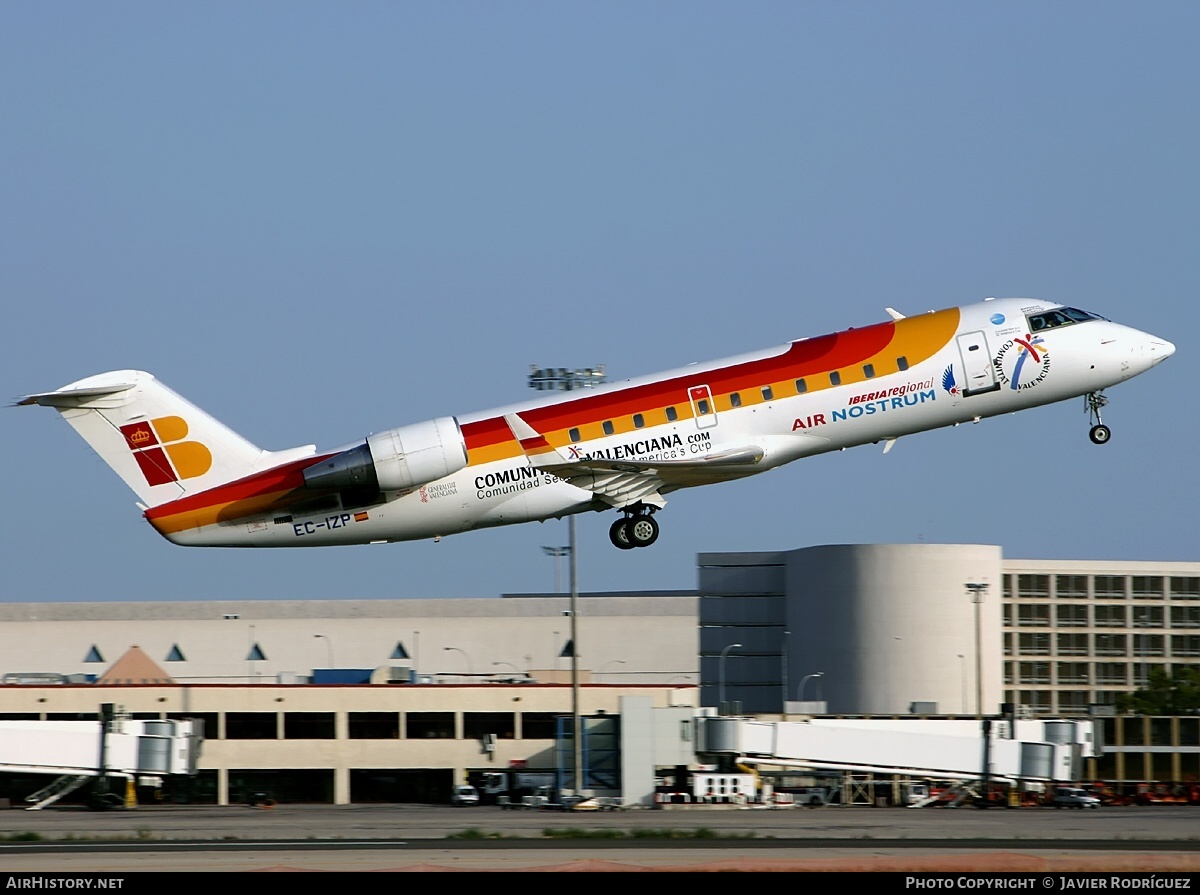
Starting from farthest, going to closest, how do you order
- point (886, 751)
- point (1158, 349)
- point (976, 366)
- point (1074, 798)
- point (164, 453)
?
point (886, 751), point (1074, 798), point (1158, 349), point (976, 366), point (164, 453)

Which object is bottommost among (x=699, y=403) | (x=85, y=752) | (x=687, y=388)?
(x=85, y=752)

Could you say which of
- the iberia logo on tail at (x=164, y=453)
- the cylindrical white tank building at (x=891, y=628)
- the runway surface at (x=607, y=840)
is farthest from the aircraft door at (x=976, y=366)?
the cylindrical white tank building at (x=891, y=628)

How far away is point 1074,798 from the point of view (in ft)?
164

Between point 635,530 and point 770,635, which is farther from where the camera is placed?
point 770,635

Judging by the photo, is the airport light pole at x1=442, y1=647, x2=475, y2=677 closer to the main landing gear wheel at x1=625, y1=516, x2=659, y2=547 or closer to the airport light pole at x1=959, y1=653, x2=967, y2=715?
the airport light pole at x1=959, y1=653, x2=967, y2=715

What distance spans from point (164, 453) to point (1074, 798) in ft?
98.9

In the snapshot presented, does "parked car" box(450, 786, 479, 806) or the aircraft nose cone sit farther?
"parked car" box(450, 786, 479, 806)

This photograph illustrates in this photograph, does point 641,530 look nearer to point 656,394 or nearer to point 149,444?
point 656,394

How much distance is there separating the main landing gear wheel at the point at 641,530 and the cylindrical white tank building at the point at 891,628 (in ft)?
178

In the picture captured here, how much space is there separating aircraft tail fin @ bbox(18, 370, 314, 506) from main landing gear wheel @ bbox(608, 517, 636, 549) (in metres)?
6.50

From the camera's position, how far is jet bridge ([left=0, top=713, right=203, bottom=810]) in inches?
1960

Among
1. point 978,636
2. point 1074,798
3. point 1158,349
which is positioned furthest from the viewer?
point 978,636

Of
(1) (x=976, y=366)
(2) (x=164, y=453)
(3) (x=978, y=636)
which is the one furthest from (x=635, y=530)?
(3) (x=978, y=636)

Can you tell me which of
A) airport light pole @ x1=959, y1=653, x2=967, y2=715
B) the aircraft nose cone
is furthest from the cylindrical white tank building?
the aircraft nose cone
